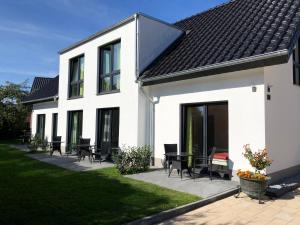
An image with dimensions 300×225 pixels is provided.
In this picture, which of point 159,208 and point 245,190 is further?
point 245,190

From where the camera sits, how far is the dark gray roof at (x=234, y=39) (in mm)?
8039

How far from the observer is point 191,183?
8.09m

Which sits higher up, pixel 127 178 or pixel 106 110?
pixel 106 110

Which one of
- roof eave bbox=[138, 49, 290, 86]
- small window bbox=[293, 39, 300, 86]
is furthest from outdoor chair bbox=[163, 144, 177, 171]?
small window bbox=[293, 39, 300, 86]

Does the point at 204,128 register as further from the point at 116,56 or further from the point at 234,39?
the point at 116,56

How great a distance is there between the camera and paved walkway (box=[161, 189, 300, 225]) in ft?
17.7

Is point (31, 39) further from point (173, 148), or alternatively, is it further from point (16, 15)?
point (173, 148)

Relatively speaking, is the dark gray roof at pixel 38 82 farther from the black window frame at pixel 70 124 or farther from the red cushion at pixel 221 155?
the red cushion at pixel 221 155

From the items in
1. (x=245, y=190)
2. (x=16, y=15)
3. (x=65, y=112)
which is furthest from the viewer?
(x=65, y=112)

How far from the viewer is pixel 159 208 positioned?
19.5 feet

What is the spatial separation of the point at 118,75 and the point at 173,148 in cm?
446

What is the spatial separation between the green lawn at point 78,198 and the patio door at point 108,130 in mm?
3125

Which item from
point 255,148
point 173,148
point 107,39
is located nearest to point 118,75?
point 107,39

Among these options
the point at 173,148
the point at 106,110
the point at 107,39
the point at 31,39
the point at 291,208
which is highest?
the point at 31,39
